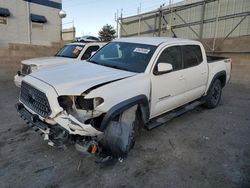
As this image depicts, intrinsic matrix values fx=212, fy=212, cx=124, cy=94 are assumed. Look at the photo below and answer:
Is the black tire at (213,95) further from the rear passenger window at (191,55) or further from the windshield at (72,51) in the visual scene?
the windshield at (72,51)

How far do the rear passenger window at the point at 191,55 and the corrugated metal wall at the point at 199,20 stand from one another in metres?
6.73

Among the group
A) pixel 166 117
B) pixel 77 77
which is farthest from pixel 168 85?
pixel 77 77

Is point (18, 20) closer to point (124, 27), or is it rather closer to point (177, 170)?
point (124, 27)

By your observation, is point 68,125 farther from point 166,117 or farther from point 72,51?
point 72,51

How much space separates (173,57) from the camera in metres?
4.16

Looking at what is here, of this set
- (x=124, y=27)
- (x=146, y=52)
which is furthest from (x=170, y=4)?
(x=146, y=52)

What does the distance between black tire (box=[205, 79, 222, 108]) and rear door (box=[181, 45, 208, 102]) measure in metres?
0.51

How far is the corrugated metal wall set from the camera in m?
10.4

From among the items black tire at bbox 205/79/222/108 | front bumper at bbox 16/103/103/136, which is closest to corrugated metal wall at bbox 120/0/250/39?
black tire at bbox 205/79/222/108

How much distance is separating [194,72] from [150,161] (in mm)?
2313

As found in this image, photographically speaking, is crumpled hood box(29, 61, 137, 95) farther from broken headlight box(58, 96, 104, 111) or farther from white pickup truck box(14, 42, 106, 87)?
white pickup truck box(14, 42, 106, 87)

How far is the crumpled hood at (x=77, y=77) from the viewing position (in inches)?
110

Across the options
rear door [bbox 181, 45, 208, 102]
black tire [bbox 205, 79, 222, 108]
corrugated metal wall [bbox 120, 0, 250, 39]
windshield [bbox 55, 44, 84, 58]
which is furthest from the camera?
corrugated metal wall [bbox 120, 0, 250, 39]

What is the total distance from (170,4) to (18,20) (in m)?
9.97
